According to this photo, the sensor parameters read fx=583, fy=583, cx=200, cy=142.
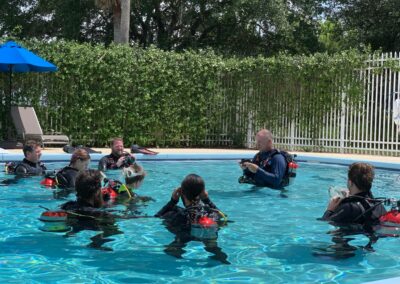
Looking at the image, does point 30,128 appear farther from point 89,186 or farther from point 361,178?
point 361,178

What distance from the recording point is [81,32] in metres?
25.6

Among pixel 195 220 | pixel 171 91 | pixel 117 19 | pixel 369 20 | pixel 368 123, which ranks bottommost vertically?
pixel 195 220

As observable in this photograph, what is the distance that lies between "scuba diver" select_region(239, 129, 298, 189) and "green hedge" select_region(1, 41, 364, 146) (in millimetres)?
8678

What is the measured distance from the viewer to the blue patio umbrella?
13.9m

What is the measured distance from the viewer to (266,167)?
26.8ft

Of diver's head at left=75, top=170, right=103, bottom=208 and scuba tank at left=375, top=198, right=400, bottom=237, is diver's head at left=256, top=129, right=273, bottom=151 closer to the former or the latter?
scuba tank at left=375, top=198, right=400, bottom=237

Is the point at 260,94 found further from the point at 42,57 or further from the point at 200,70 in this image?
the point at 42,57

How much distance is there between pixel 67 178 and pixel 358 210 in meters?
3.67

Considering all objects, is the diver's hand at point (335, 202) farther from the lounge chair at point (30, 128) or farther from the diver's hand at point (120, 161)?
the lounge chair at point (30, 128)

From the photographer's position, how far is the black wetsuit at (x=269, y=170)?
7840 mm

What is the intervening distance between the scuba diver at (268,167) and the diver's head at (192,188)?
2.79 metres

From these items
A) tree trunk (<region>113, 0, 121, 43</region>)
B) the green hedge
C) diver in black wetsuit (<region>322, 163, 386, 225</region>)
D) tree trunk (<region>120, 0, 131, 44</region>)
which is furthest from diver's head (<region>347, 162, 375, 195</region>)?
tree trunk (<region>113, 0, 121, 43</region>)

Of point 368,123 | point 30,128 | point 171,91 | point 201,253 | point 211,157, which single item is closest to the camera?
point 201,253

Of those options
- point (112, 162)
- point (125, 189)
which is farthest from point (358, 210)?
point (112, 162)
